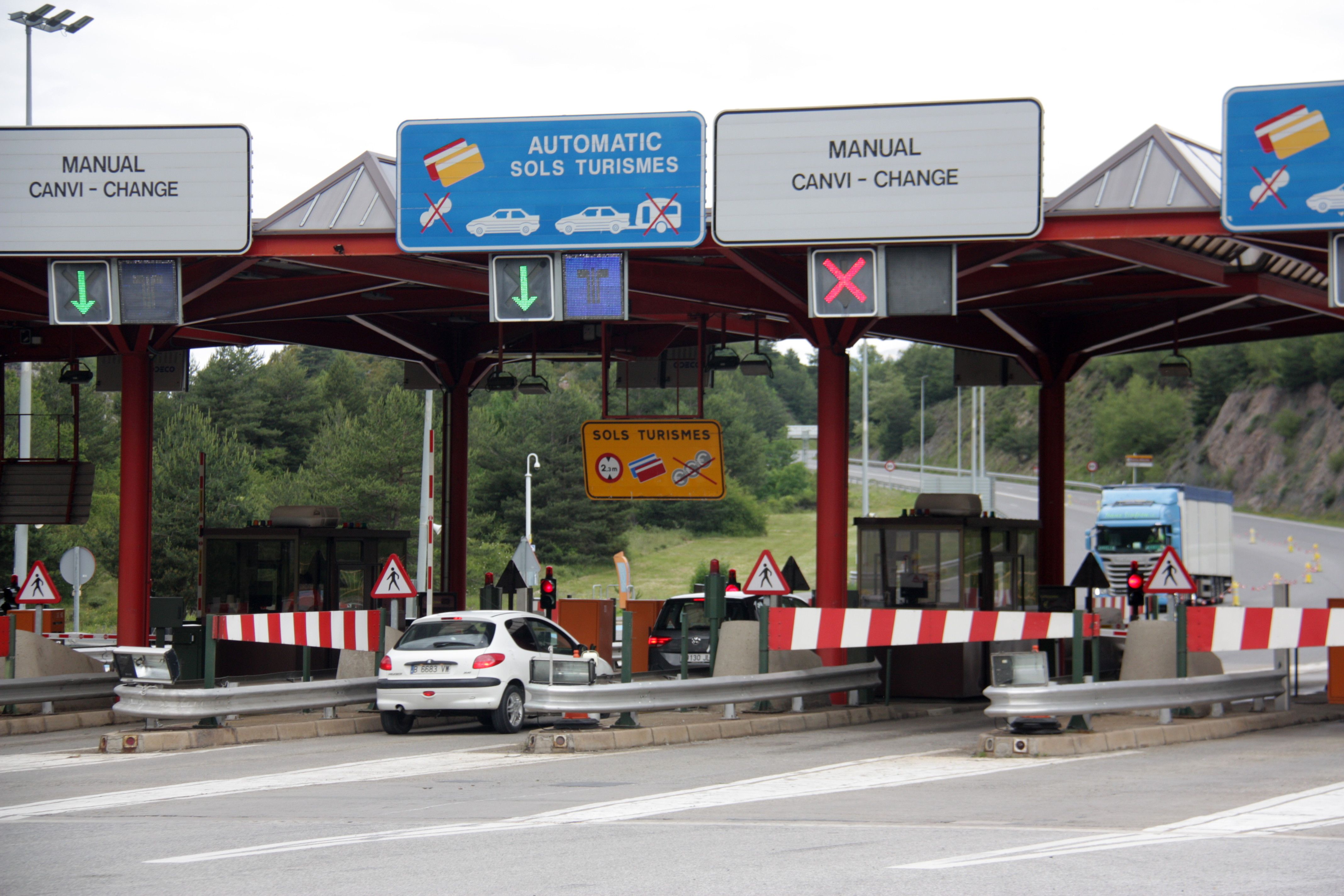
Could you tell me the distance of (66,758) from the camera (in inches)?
589

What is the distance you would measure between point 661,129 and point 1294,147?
22.6 feet

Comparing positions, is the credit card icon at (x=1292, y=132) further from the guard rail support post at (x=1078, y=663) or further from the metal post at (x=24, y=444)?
the metal post at (x=24, y=444)

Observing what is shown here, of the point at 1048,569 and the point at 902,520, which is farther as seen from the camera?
the point at 1048,569

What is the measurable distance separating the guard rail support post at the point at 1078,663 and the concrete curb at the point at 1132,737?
0.18 metres

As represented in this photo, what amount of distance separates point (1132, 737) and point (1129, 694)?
0.51m

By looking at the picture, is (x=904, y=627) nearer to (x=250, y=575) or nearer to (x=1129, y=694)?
(x=1129, y=694)

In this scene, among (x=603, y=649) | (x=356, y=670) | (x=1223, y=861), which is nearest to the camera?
(x=1223, y=861)

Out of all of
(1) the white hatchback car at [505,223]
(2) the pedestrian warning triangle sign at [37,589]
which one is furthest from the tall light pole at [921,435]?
(1) the white hatchback car at [505,223]

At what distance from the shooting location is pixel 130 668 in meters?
16.3

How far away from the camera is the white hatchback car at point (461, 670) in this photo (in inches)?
647

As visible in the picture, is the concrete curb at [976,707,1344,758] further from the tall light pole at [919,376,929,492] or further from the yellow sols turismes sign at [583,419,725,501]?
the tall light pole at [919,376,929,492]

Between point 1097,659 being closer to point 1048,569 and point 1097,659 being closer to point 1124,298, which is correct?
point 1124,298

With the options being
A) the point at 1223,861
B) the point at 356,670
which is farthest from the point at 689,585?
the point at 1223,861

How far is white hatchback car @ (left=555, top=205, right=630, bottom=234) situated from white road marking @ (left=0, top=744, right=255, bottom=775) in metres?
6.88
